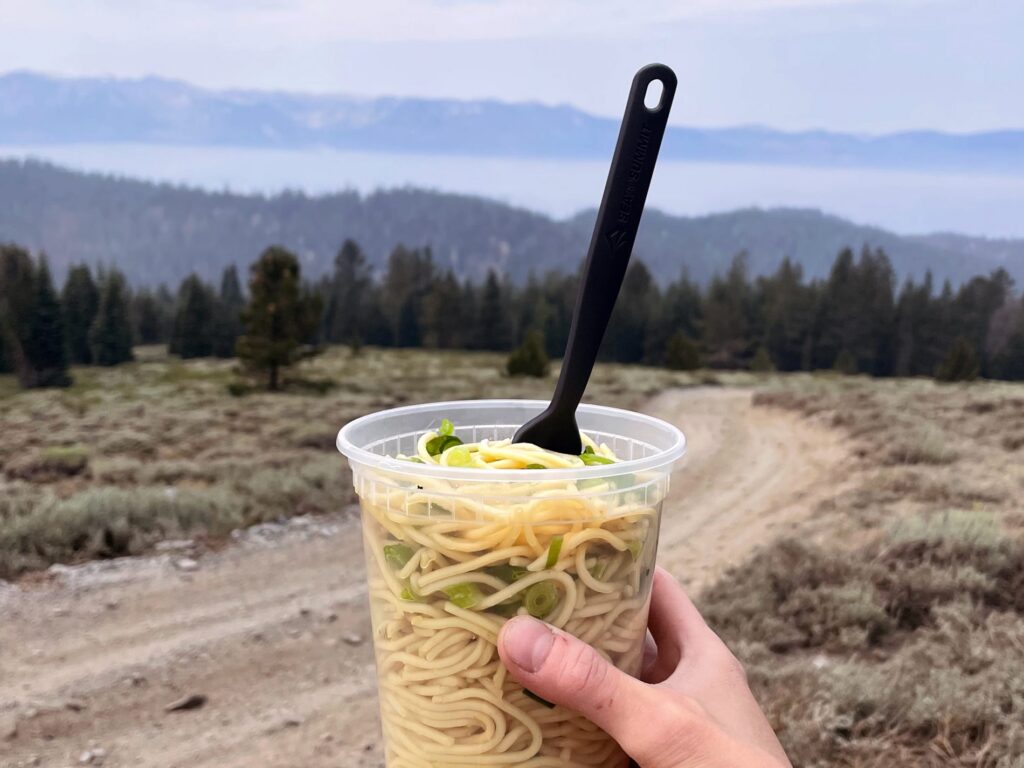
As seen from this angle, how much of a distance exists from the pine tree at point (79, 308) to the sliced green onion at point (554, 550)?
9026mm

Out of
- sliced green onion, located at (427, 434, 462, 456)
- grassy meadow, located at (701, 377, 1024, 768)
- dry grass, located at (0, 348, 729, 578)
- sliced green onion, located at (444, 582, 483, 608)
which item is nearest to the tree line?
dry grass, located at (0, 348, 729, 578)

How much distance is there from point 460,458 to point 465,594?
208 mm

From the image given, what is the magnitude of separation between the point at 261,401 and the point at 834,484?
6274 millimetres

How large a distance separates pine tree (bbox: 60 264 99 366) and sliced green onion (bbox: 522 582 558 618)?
9.01 m

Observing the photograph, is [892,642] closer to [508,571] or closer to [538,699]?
[538,699]

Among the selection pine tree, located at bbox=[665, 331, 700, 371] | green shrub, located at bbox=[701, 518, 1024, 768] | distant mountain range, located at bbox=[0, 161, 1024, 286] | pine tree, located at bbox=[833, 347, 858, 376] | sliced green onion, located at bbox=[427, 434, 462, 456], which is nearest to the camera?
sliced green onion, located at bbox=[427, 434, 462, 456]

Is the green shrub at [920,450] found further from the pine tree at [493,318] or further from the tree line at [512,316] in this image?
the pine tree at [493,318]

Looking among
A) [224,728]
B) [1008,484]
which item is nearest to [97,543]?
[224,728]

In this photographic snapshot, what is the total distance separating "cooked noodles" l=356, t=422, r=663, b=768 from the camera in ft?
3.44

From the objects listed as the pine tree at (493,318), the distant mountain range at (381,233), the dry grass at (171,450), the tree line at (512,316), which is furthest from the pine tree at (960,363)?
the pine tree at (493,318)

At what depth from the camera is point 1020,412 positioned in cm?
702

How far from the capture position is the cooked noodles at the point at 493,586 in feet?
3.44

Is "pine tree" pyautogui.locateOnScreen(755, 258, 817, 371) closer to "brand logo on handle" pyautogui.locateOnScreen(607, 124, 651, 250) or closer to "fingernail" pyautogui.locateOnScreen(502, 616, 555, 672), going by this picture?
"brand logo on handle" pyautogui.locateOnScreen(607, 124, 651, 250)

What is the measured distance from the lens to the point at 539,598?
1.06m
